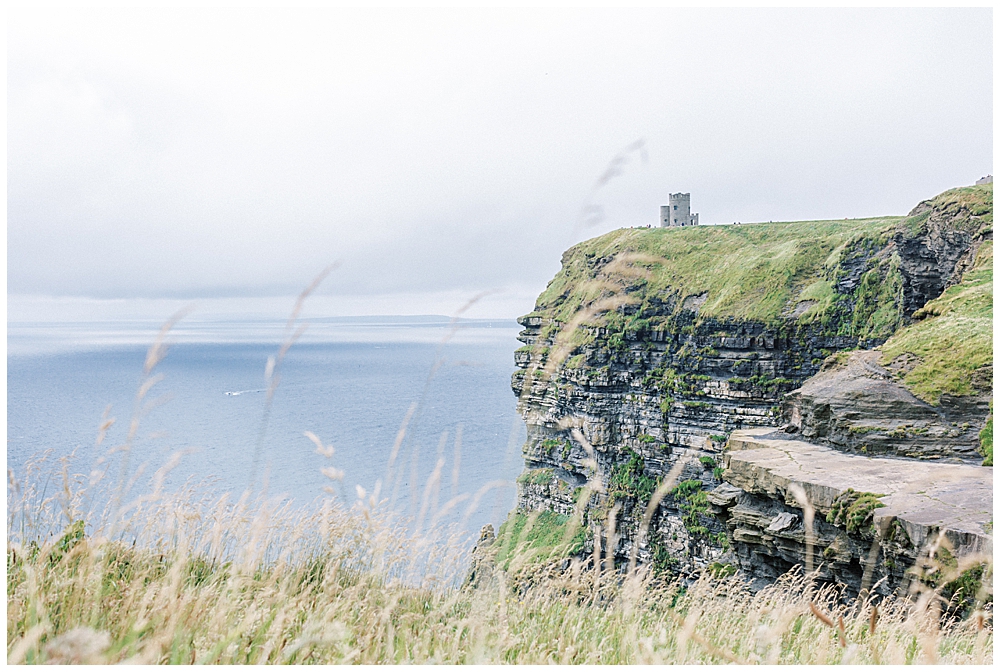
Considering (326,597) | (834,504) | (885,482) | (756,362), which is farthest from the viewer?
(756,362)

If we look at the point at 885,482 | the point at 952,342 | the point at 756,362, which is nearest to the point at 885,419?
the point at 952,342

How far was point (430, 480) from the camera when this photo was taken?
2912 millimetres

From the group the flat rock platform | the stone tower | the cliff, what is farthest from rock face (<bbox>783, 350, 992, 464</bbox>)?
the stone tower

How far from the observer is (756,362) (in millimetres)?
30500

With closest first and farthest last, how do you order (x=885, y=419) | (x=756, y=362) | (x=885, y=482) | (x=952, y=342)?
(x=885, y=482) < (x=885, y=419) < (x=952, y=342) < (x=756, y=362)

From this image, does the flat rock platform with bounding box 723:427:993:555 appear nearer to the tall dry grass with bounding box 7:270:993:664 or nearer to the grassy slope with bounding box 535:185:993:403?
the grassy slope with bounding box 535:185:993:403

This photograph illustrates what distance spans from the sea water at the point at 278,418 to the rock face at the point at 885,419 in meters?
7.89

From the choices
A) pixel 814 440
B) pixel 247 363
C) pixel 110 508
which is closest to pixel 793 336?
pixel 814 440

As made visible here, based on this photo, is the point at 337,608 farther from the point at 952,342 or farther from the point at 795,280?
the point at 795,280

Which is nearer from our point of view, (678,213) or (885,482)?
(885,482)

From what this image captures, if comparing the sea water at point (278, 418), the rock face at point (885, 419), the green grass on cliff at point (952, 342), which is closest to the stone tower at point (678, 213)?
the sea water at point (278, 418)

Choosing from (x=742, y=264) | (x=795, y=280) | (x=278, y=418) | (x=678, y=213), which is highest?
(x=678, y=213)

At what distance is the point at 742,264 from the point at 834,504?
28.5 meters

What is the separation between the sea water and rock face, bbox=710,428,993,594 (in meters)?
4.44
